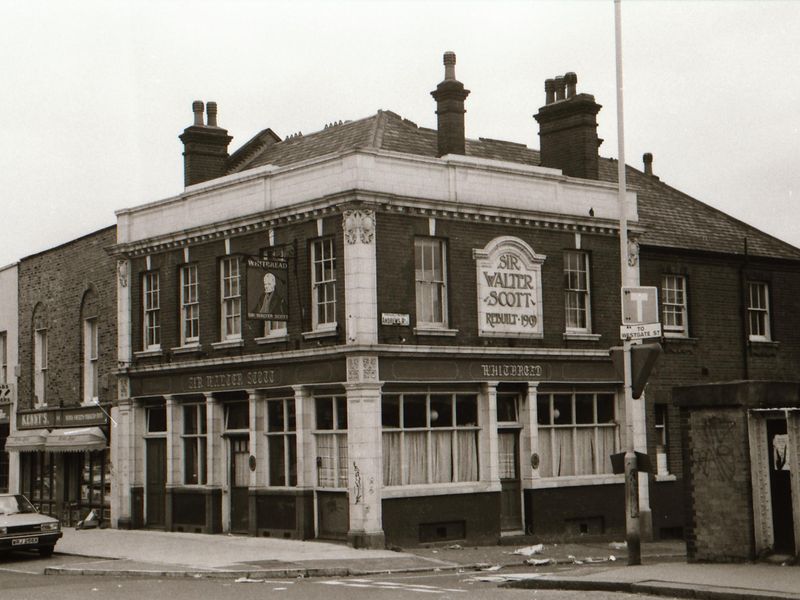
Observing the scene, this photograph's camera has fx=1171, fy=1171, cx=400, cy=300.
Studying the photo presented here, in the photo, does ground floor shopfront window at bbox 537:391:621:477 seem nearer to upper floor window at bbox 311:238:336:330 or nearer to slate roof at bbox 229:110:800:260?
slate roof at bbox 229:110:800:260

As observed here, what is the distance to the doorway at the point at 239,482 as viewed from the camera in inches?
1093

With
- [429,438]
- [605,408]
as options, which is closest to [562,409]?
[605,408]

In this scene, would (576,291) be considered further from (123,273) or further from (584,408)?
(123,273)

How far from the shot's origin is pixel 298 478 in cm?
2581

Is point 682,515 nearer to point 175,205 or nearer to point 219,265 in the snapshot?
point 219,265

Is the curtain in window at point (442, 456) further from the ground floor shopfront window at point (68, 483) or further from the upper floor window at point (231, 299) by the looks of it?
the ground floor shopfront window at point (68, 483)

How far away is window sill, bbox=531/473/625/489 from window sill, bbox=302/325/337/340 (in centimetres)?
607

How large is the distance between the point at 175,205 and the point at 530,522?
12.0 metres

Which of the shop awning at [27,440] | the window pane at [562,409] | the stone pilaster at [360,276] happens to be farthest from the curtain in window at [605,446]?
the shop awning at [27,440]

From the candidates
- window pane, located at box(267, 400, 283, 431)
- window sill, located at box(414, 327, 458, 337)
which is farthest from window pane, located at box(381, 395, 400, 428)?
window pane, located at box(267, 400, 283, 431)

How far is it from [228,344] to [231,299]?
1.15 m

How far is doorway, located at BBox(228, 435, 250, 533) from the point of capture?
27766mm

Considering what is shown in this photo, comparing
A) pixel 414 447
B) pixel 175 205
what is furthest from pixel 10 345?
pixel 414 447

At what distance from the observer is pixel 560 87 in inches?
1208
